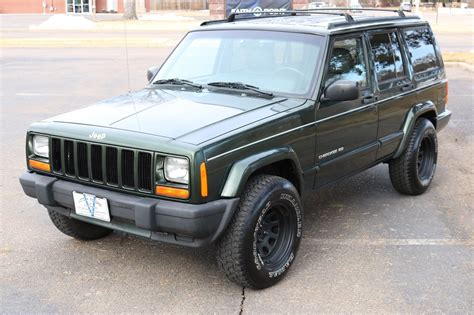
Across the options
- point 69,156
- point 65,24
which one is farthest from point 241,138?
point 65,24

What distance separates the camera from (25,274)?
14.0 feet

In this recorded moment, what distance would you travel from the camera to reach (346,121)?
189 inches

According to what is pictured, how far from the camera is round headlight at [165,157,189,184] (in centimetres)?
359

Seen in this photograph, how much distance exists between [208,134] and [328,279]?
1.39 m

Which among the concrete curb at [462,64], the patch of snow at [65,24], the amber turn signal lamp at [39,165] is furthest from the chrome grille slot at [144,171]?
the patch of snow at [65,24]

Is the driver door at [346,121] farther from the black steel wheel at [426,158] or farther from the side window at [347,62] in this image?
the black steel wheel at [426,158]

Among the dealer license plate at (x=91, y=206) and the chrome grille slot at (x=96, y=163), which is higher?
the chrome grille slot at (x=96, y=163)

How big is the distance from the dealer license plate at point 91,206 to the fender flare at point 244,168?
806 mm

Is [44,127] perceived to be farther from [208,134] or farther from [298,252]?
[298,252]

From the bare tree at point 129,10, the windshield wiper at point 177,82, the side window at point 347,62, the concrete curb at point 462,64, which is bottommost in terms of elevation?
the concrete curb at point 462,64

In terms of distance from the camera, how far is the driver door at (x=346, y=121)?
4.61 metres

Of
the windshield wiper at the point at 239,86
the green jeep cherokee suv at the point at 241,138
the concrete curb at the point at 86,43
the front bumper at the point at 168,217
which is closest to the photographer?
the front bumper at the point at 168,217

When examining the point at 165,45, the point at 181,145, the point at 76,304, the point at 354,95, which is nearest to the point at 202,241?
the point at 181,145

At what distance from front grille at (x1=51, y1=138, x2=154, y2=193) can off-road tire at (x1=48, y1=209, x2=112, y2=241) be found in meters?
0.61
